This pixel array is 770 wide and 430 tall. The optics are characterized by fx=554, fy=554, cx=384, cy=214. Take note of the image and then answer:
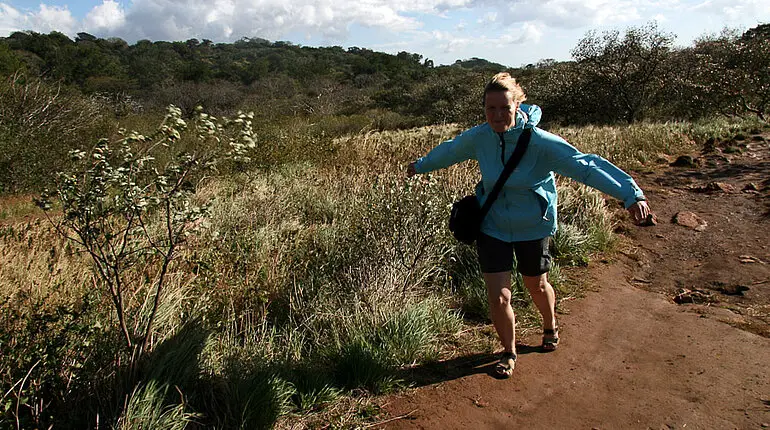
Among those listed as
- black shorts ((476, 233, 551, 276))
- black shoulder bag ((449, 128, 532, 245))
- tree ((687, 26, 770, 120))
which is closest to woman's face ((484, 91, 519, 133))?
black shoulder bag ((449, 128, 532, 245))

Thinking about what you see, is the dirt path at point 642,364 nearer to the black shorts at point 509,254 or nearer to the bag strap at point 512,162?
the black shorts at point 509,254

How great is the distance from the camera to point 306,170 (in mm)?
7961

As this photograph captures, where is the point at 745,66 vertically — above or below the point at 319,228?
above

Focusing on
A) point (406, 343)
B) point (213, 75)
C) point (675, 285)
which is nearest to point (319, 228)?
point (406, 343)

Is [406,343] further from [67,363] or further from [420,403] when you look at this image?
[67,363]

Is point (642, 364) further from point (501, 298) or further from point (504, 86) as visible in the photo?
point (504, 86)

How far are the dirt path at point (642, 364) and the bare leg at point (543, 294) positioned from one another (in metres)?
0.23

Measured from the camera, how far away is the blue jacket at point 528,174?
270cm

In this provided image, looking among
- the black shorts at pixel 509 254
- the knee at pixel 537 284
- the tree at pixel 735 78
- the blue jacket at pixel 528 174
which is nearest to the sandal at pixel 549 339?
the knee at pixel 537 284

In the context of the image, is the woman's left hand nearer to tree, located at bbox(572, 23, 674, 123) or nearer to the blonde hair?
the blonde hair

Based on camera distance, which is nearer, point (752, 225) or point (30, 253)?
point (30, 253)

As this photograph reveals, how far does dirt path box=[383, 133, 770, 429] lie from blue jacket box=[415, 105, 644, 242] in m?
0.84

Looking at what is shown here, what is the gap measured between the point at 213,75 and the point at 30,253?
52050 mm

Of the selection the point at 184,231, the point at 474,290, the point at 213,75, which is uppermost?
the point at 213,75
